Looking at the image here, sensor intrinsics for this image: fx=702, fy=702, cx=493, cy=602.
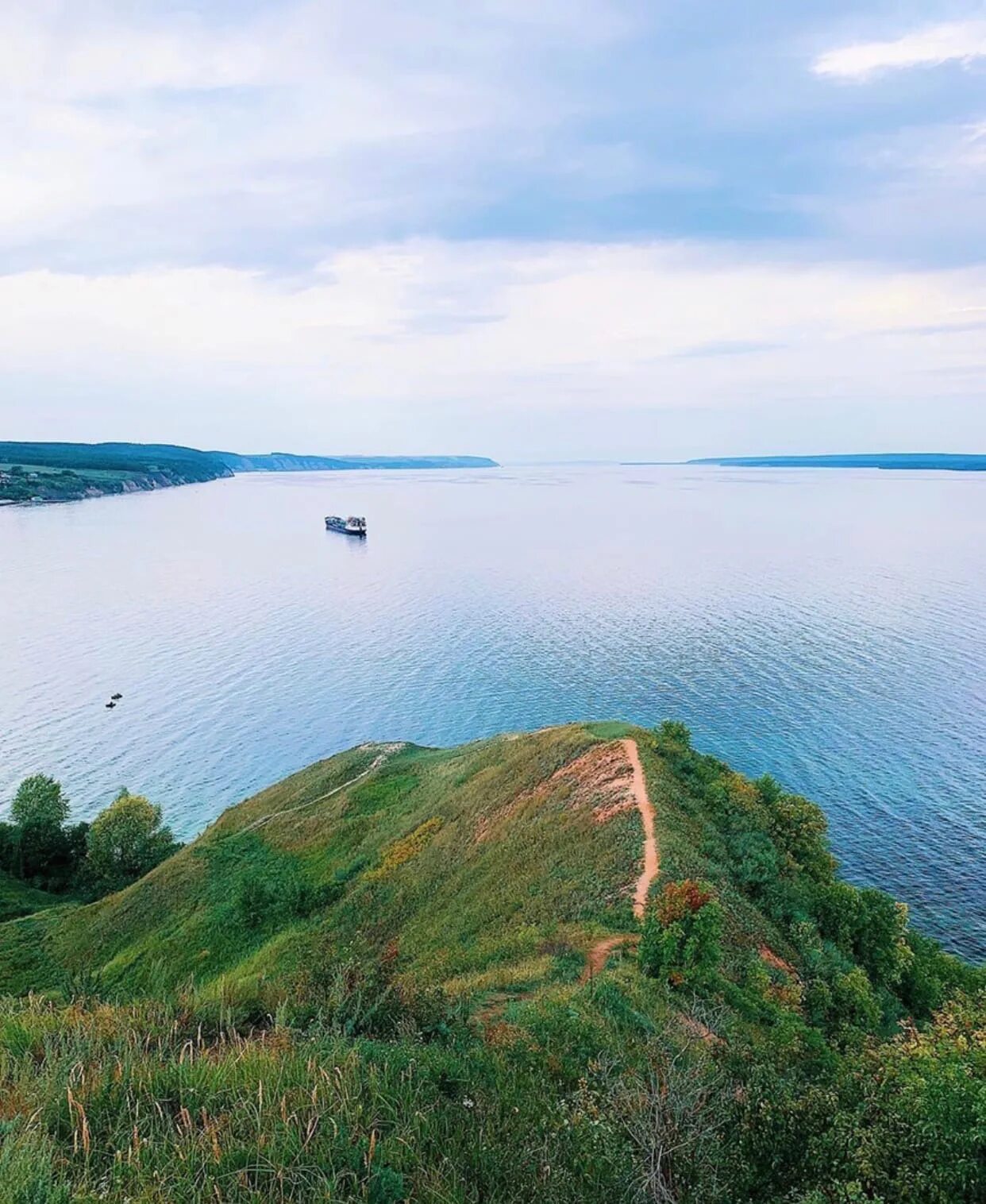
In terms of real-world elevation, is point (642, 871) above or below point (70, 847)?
above

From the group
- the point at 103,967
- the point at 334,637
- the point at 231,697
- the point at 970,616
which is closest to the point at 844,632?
the point at 970,616

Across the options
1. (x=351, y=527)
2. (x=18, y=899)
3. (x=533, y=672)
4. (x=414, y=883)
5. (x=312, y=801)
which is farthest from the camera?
(x=351, y=527)

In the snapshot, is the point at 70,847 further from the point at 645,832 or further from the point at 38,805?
the point at 645,832

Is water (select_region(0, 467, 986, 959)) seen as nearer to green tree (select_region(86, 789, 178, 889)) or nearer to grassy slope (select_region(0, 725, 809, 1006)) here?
green tree (select_region(86, 789, 178, 889))

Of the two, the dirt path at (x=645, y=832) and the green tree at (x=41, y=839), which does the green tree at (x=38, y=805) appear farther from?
the dirt path at (x=645, y=832)

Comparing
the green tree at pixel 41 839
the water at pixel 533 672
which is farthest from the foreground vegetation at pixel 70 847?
the water at pixel 533 672

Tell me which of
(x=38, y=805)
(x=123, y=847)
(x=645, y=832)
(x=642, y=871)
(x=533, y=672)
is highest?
(x=645, y=832)

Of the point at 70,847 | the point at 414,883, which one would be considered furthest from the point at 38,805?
the point at 414,883

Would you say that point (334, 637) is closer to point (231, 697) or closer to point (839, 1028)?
point (231, 697)
